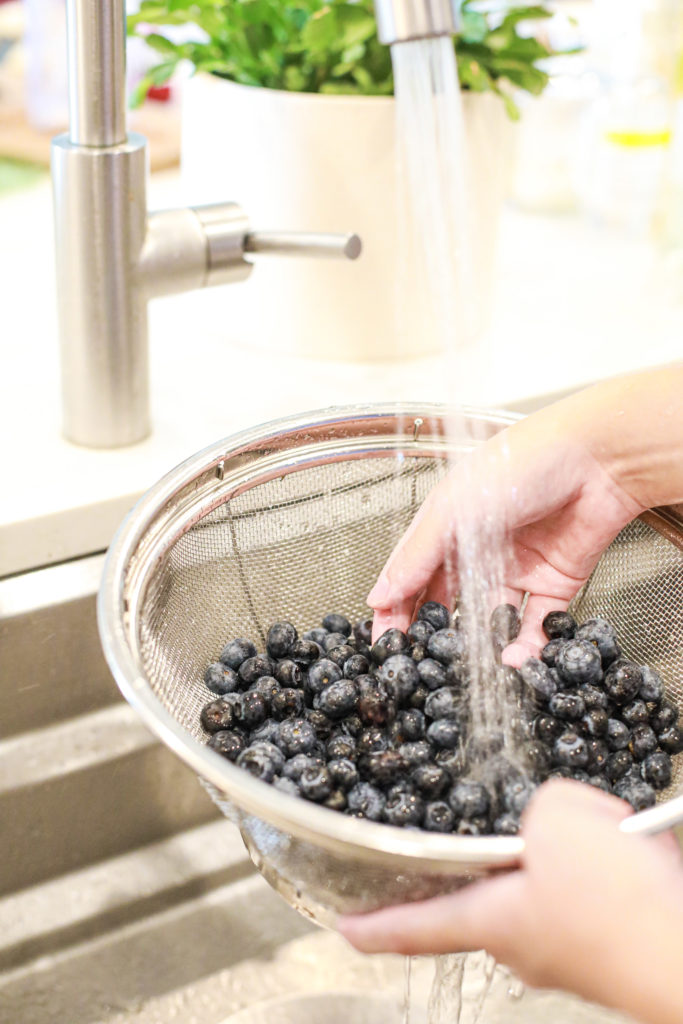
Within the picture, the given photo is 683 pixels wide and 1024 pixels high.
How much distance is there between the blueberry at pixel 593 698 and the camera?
0.72m

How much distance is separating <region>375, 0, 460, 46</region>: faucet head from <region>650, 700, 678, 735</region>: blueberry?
1.49 feet

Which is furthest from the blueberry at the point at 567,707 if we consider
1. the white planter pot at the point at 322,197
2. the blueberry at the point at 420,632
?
the white planter pot at the point at 322,197

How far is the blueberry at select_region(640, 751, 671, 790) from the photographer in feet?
2.28

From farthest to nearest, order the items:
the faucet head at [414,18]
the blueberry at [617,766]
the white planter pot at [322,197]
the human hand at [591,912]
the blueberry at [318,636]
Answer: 1. the white planter pot at [322,197]
2. the blueberry at [318,636]
3. the blueberry at [617,766]
4. the faucet head at [414,18]
5. the human hand at [591,912]

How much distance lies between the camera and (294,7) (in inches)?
39.2

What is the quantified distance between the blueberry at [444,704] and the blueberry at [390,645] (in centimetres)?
5

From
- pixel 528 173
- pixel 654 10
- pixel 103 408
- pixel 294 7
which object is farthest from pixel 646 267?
pixel 103 408

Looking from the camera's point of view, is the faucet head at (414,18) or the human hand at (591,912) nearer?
the human hand at (591,912)

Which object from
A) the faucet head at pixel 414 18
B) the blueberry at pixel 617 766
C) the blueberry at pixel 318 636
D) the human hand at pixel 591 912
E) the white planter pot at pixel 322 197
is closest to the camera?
the human hand at pixel 591 912

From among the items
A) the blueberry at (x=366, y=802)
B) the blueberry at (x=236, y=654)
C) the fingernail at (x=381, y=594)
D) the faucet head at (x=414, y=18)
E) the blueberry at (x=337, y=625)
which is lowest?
the blueberry at (x=337, y=625)

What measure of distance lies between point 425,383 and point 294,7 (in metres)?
0.37

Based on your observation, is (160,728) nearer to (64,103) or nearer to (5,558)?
(5,558)

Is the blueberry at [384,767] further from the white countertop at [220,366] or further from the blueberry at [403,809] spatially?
the white countertop at [220,366]

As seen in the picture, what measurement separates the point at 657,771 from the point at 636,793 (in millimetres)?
34
